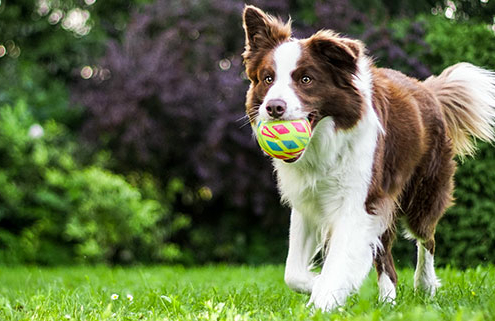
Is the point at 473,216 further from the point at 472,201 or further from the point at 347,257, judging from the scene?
the point at 347,257

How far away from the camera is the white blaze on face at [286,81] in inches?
146

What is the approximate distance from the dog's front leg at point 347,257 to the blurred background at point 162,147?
4.95m

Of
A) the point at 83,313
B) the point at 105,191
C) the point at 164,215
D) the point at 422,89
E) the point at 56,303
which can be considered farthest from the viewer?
→ the point at 164,215

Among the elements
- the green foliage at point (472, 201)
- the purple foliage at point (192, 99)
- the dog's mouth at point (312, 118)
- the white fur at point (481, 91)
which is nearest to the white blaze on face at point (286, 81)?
the dog's mouth at point (312, 118)

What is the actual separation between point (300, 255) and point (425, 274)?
1.11 metres

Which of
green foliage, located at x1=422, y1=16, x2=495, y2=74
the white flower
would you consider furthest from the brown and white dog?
the white flower

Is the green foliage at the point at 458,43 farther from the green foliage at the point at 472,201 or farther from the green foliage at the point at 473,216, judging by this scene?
the green foliage at the point at 473,216

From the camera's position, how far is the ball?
3.65 meters

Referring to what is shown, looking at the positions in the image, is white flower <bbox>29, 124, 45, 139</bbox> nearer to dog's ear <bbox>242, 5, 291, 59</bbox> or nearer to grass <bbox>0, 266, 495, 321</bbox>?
grass <bbox>0, 266, 495, 321</bbox>

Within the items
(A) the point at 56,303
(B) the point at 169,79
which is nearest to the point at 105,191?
(B) the point at 169,79

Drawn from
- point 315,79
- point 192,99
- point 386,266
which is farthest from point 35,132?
point 315,79

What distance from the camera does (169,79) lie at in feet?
31.6

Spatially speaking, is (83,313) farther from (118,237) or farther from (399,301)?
(118,237)

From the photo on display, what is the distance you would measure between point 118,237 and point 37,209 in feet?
4.21
